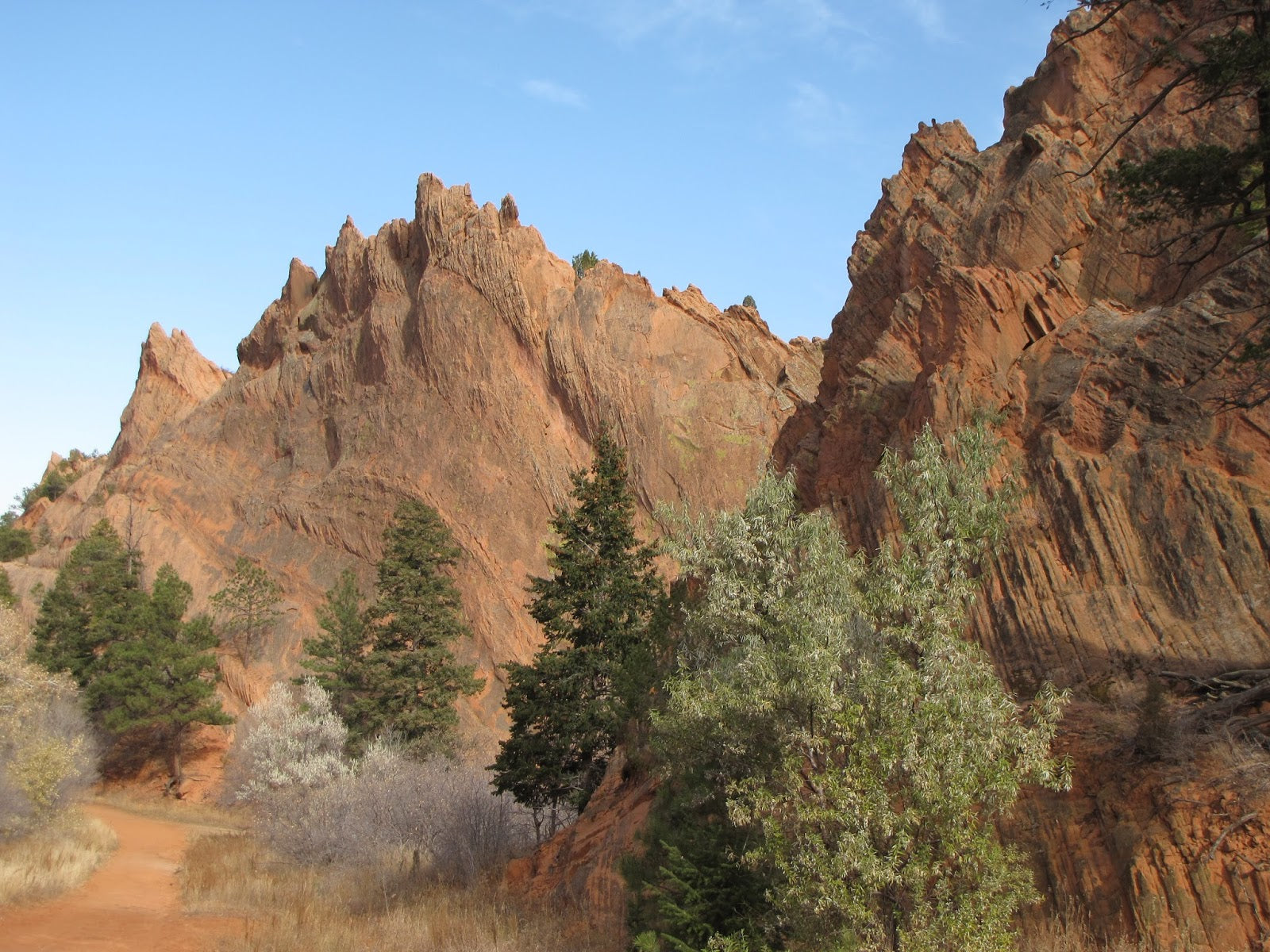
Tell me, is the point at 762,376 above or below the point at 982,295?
above

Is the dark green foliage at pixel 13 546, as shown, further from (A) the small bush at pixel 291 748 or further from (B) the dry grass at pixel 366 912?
(B) the dry grass at pixel 366 912

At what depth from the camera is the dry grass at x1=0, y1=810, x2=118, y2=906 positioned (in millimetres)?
22734

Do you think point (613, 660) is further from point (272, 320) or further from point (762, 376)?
point (272, 320)

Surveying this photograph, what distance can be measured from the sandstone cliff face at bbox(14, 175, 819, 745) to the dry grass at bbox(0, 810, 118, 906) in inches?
745

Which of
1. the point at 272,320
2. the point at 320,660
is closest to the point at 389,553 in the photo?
the point at 320,660

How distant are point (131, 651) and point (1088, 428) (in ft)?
128

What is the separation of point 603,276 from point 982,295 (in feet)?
127

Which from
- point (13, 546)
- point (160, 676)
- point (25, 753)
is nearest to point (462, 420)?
point (160, 676)

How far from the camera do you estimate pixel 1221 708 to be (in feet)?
42.3

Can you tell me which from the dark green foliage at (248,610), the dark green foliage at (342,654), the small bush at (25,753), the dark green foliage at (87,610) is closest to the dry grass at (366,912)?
the small bush at (25,753)

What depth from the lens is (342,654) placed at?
4038 centimetres

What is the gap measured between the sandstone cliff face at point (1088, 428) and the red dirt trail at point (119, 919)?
15918mm

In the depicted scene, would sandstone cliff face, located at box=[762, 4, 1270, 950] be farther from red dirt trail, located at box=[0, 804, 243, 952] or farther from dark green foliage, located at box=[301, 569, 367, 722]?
dark green foliage, located at box=[301, 569, 367, 722]

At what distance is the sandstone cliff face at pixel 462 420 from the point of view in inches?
2095
